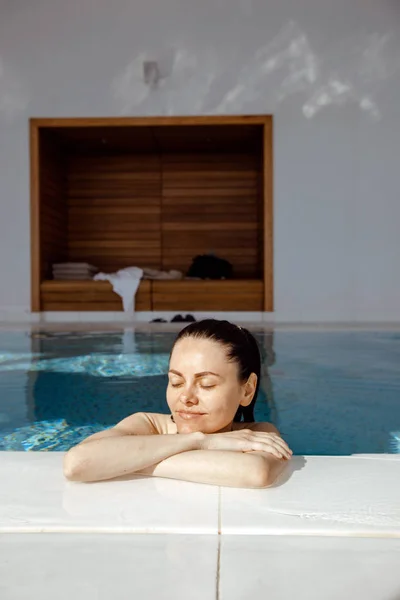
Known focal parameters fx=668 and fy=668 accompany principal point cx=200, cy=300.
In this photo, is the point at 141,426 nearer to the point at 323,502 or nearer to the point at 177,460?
the point at 177,460

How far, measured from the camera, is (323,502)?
1.20 metres

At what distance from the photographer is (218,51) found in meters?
7.45

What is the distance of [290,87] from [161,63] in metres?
1.47

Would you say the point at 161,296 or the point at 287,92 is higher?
the point at 287,92

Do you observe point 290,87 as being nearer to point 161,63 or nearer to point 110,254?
point 161,63

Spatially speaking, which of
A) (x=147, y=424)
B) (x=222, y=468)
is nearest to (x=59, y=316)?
(x=147, y=424)

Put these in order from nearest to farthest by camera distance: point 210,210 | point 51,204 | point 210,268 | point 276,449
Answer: point 276,449, point 210,268, point 51,204, point 210,210

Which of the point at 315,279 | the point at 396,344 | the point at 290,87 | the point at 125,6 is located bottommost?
the point at 396,344

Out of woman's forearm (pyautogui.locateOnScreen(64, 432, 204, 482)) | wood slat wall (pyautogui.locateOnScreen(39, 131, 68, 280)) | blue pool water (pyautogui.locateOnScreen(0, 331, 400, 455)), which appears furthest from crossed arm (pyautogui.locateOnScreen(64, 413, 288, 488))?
wood slat wall (pyautogui.locateOnScreen(39, 131, 68, 280))

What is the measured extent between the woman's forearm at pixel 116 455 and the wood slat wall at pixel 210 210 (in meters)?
7.67

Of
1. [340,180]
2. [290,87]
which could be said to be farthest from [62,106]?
[340,180]

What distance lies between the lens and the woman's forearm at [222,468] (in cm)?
129

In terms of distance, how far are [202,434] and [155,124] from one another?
6.44 m

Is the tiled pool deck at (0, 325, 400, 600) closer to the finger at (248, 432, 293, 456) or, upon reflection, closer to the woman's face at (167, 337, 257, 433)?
the finger at (248, 432, 293, 456)
